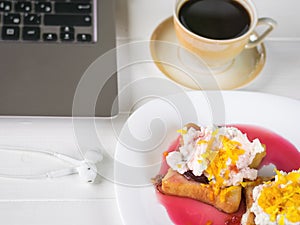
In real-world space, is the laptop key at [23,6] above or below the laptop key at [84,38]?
above

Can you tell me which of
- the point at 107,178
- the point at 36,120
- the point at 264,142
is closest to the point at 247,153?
the point at 264,142

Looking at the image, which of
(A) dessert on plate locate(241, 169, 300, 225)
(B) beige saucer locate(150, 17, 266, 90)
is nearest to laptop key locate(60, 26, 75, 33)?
(B) beige saucer locate(150, 17, 266, 90)

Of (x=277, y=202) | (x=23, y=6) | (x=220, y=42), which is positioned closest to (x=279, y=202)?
(x=277, y=202)

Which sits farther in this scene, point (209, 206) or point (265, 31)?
point (265, 31)

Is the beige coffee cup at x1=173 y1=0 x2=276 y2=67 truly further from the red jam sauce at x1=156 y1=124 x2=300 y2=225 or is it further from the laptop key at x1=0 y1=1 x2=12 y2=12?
the laptop key at x1=0 y1=1 x2=12 y2=12

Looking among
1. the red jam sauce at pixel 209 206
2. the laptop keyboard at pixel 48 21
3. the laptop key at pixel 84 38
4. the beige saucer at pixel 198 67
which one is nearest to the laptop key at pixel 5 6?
the laptop keyboard at pixel 48 21

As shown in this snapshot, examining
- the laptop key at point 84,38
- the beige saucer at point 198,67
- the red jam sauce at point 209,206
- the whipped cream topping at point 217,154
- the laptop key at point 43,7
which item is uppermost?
the laptop key at point 43,7

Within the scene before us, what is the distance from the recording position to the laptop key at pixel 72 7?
2.90 ft

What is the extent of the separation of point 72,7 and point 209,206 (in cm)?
36

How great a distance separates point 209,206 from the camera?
0.75 m

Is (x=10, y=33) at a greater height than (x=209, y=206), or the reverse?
(x=10, y=33)

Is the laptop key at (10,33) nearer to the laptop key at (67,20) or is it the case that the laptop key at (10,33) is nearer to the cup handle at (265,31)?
the laptop key at (67,20)

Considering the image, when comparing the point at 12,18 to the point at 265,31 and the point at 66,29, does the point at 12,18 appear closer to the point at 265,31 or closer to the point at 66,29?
the point at 66,29

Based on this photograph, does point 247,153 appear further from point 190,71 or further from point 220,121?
point 190,71
